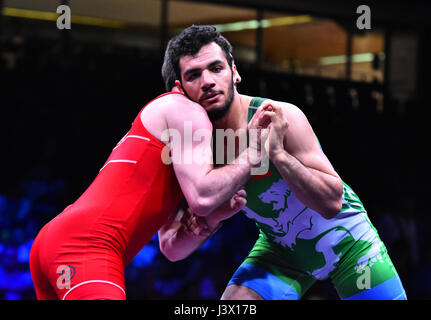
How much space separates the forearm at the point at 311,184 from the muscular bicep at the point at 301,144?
32 millimetres

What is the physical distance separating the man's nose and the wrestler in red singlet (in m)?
0.27

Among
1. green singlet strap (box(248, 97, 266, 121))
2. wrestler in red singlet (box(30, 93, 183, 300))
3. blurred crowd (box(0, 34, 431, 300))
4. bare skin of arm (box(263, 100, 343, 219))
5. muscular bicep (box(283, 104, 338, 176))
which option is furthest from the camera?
blurred crowd (box(0, 34, 431, 300))

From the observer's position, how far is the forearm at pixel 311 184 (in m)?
1.76

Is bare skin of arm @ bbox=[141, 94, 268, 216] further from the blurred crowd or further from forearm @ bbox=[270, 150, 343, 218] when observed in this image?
the blurred crowd

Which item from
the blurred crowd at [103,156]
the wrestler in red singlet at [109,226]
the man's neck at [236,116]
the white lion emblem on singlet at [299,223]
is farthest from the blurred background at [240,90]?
the wrestler in red singlet at [109,226]

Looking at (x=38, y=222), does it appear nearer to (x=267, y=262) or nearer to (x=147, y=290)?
(x=147, y=290)

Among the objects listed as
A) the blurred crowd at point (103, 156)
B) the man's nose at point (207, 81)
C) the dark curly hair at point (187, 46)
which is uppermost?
the dark curly hair at point (187, 46)

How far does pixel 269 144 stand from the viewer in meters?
1.74

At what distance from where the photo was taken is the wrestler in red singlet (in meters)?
1.52

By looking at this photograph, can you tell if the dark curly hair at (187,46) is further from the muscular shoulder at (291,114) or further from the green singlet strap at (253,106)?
the muscular shoulder at (291,114)

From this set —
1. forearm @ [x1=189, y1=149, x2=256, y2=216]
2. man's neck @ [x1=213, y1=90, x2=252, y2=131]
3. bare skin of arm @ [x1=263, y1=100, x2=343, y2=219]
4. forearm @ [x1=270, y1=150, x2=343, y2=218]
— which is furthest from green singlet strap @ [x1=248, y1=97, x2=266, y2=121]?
forearm @ [x1=189, y1=149, x2=256, y2=216]

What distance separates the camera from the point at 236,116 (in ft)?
6.46
